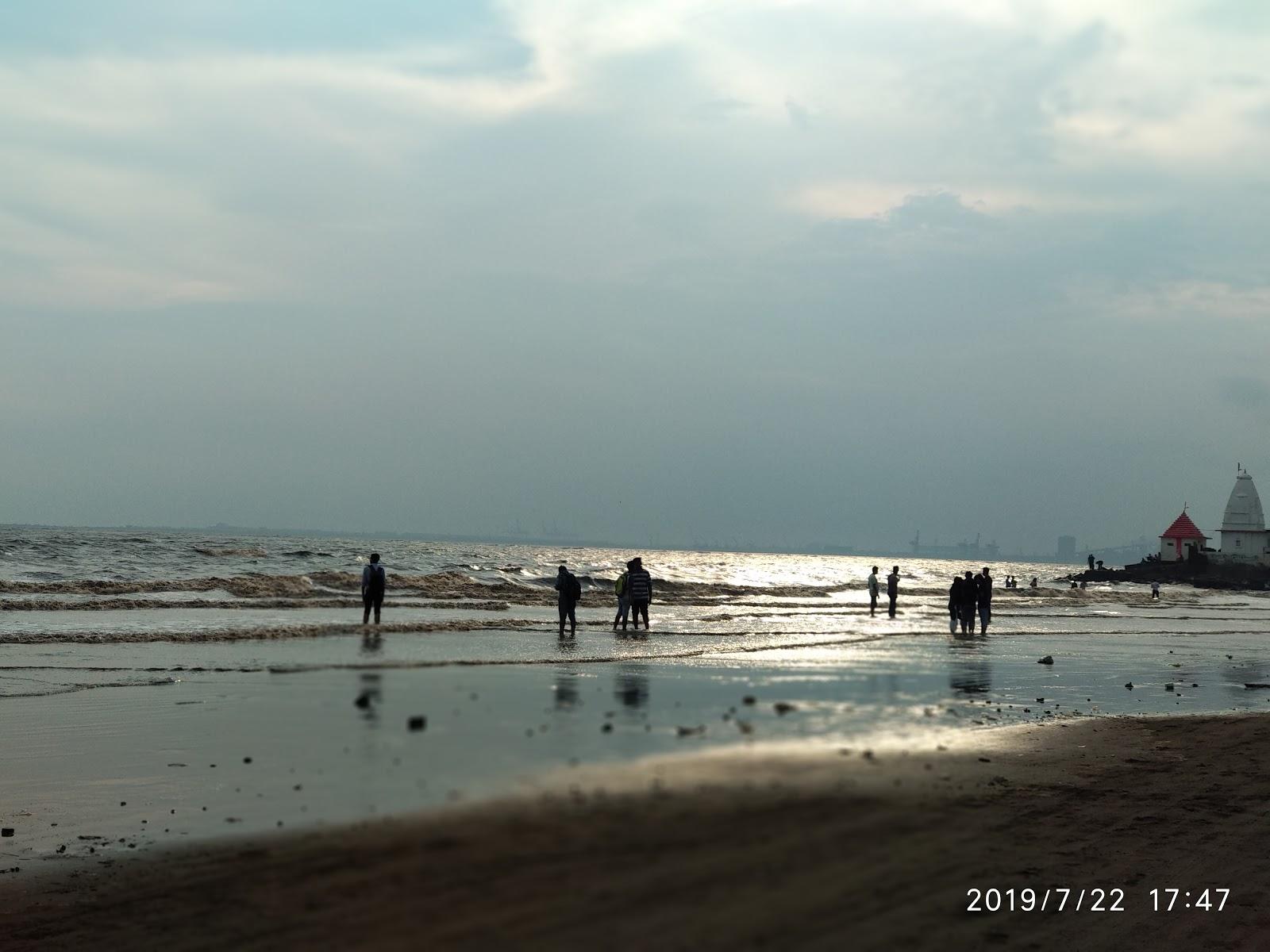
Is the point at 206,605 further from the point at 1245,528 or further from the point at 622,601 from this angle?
the point at 1245,528

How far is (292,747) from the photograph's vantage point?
5.61 meters

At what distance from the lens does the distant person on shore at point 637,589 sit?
3544cm

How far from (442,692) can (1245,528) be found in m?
148

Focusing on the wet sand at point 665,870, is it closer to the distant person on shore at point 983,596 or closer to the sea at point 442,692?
the sea at point 442,692

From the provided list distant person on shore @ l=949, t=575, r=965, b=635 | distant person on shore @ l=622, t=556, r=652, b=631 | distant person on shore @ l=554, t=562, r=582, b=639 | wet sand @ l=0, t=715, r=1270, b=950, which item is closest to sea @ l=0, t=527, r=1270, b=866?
wet sand @ l=0, t=715, r=1270, b=950

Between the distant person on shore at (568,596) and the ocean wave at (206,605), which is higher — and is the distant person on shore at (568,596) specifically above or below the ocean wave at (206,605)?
above

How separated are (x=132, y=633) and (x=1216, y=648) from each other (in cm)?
3570

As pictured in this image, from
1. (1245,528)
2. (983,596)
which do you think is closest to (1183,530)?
(1245,528)

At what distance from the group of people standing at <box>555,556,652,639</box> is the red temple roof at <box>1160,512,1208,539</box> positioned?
398 ft

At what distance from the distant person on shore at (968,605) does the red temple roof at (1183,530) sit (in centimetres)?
11344

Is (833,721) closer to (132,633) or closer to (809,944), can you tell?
(809,944)

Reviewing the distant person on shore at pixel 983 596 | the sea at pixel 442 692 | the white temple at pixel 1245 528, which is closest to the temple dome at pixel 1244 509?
the white temple at pixel 1245 528

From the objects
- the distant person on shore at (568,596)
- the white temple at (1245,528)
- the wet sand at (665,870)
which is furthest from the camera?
the white temple at (1245,528)

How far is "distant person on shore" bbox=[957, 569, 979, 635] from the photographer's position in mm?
36812
